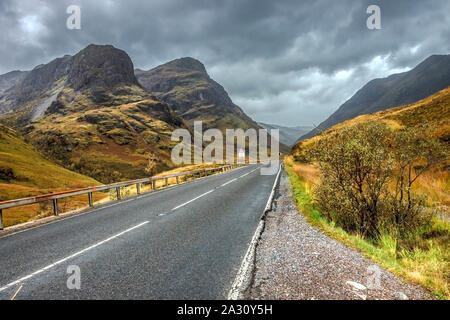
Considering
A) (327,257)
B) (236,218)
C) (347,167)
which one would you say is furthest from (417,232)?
(236,218)

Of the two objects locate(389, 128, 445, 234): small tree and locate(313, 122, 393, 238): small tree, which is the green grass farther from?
locate(313, 122, 393, 238): small tree

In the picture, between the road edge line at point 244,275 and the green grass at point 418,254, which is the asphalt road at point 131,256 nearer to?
the road edge line at point 244,275

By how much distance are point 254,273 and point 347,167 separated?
14.8 feet

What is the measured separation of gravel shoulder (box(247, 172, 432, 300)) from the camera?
2987 millimetres

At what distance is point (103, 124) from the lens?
3487 inches

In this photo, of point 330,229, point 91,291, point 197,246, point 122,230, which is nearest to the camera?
point 91,291

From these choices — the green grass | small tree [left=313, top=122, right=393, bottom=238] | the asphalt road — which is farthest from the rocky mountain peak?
the green grass

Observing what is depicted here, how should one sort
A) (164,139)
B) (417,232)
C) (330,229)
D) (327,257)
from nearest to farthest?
(327,257) → (330,229) → (417,232) → (164,139)

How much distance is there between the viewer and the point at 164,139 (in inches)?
3770

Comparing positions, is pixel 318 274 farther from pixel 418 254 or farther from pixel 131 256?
pixel 131 256

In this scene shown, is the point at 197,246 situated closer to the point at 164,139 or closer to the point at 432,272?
the point at 432,272

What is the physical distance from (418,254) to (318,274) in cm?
268

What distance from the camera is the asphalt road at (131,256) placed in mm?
3457

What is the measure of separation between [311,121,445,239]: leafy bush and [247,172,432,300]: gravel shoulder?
2220 mm
